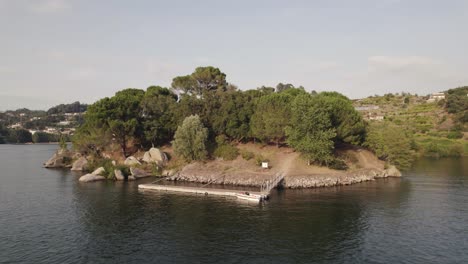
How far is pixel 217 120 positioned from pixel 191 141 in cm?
1180

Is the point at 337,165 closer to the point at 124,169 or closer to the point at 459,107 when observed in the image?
the point at 124,169

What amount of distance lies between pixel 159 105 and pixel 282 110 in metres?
39.0

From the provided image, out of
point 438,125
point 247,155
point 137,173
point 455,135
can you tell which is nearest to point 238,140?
point 247,155

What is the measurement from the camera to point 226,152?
290 feet

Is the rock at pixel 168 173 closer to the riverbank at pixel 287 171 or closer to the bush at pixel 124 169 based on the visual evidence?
the riverbank at pixel 287 171

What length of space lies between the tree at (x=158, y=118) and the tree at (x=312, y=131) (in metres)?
39.3

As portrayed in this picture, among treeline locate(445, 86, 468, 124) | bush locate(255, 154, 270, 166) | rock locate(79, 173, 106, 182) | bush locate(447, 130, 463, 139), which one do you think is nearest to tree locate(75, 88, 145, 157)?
rock locate(79, 173, 106, 182)

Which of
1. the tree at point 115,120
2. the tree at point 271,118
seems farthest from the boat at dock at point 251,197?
the tree at point 115,120

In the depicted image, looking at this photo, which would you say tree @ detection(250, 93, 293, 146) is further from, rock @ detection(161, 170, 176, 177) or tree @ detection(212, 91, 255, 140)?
rock @ detection(161, 170, 176, 177)

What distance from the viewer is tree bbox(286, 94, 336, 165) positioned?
75.6 metres

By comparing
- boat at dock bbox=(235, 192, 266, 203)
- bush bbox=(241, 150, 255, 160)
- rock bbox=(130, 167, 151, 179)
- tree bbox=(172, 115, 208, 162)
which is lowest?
boat at dock bbox=(235, 192, 266, 203)

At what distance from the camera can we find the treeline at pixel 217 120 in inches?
3115

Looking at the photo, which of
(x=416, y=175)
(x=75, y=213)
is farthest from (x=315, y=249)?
(x=416, y=175)

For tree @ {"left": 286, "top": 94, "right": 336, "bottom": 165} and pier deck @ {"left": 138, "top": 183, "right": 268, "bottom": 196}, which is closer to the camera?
pier deck @ {"left": 138, "top": 183, "right": 268, "bottom": 196}
